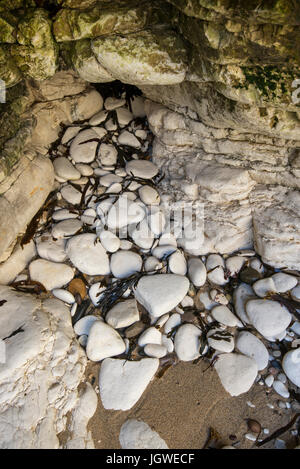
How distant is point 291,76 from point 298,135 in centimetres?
47

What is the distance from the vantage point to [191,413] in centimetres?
248

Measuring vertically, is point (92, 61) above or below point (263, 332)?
above

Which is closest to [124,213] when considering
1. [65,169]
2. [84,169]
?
[84,169]

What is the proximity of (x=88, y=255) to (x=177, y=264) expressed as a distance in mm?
894

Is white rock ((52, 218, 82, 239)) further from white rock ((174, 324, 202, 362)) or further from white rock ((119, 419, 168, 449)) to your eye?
white rock ((119, 419, 168, 449))

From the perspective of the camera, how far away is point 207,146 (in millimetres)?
3156

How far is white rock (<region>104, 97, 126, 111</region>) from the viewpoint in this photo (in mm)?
4117

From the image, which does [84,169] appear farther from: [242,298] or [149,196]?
[242,298]

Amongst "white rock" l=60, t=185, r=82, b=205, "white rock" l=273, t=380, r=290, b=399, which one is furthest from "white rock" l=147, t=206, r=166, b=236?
"white rock" l=273, t=380, r=290, b=399

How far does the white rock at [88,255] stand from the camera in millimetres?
3111
